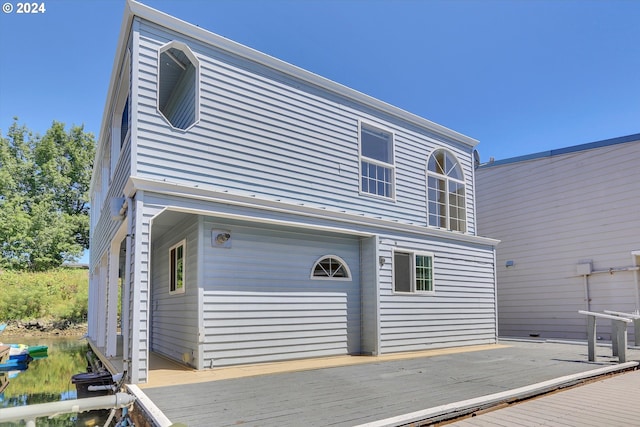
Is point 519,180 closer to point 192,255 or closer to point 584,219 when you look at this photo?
point 584,219

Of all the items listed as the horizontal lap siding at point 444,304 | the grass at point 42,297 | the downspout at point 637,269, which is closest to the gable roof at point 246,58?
the horizontal lap siding at point 444,304

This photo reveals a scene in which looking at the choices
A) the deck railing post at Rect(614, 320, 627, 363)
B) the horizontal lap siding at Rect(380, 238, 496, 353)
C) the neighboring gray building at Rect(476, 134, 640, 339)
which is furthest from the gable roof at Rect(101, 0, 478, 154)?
the deck railing post at Rect(614, 320, 627, 363)

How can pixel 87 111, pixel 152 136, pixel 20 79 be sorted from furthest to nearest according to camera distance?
pixel 87 111
pixel 20 79
pixel 152 136

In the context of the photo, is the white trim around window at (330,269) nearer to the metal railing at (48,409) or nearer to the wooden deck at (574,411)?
the wooden deck at (574,411)

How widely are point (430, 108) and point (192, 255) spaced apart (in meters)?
12.0

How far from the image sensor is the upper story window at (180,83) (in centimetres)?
672

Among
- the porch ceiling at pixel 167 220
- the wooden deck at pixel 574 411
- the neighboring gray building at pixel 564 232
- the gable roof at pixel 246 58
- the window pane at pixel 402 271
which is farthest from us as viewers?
the neighboring gray building at pixel 564 232

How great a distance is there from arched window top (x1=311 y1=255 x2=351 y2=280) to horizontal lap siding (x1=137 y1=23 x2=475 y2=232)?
3.23 feet

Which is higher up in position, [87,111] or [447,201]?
[87,111]

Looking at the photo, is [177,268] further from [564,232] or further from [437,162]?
[564,232]

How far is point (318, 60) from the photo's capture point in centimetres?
1288

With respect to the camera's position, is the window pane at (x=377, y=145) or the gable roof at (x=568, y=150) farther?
the gable roof at (x=568, y=150)

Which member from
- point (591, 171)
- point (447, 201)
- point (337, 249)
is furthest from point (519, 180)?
point (337, 249)

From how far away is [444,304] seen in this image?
9703 millimetres
